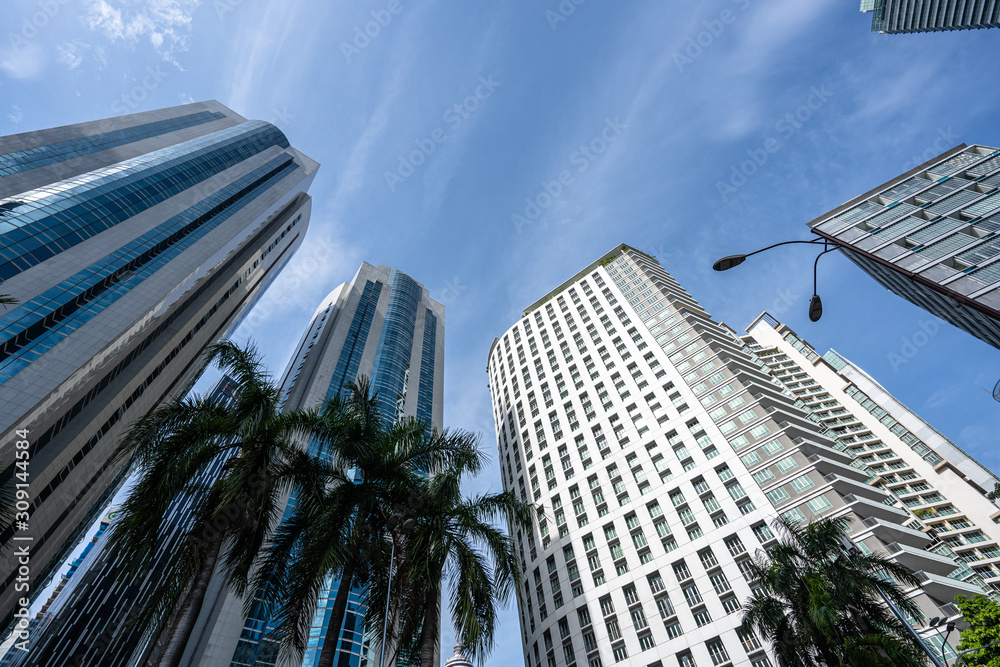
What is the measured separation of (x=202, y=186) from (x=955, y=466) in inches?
4758

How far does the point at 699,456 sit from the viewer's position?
45.4 metres

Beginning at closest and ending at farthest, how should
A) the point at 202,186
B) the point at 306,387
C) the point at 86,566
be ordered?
the point at 202,186 < the point at 306,387 < the point at 86,566

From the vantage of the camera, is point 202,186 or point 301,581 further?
point 202,186

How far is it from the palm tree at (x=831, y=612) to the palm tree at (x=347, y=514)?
16.3 meters

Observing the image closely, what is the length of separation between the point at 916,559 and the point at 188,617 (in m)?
45.9

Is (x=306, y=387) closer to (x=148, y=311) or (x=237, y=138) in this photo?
(x=148, y=311)

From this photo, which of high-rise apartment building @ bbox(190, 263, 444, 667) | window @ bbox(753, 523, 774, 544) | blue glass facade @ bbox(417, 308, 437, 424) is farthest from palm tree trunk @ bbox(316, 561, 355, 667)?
blue glass facade @ bbox(417, 308, 437, 424)

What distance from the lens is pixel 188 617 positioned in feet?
44.7

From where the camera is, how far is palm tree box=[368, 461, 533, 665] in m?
14.6

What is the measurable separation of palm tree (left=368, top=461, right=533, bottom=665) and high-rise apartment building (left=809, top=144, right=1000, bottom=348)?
2211cm

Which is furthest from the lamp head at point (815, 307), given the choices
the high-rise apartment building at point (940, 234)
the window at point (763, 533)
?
the window at point (763, 533)

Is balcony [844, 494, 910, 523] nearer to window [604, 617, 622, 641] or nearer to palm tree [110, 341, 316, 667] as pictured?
window [604, 617, 622, 641]

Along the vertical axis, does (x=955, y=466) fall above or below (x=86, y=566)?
below

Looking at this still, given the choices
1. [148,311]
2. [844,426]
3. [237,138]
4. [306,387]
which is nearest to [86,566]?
[306,387]
